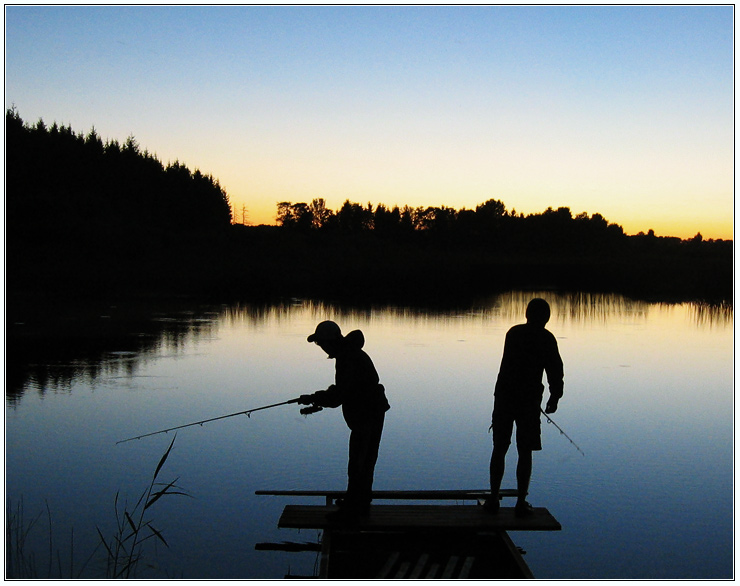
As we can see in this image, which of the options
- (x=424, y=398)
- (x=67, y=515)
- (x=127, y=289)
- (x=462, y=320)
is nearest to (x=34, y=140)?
(x=127, y=289)

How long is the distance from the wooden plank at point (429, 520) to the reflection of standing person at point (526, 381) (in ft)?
1.12

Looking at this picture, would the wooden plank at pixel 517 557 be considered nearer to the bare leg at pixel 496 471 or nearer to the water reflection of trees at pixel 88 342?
the bare leg at pixel 496 471

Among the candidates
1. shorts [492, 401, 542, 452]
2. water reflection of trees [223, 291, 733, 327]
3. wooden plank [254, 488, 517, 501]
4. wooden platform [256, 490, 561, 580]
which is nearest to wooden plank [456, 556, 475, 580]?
wooden platform [256, 490, 561, 580]

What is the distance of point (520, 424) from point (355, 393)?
123 cm

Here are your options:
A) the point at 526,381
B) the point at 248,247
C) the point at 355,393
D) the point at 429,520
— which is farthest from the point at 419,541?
the point at 248,247

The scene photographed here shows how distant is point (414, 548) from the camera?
604cm

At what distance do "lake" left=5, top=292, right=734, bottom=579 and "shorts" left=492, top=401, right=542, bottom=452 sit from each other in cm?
114

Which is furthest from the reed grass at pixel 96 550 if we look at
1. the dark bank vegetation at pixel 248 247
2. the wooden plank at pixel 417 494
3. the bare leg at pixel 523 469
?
the dark bank vegetation at pixel 248 247

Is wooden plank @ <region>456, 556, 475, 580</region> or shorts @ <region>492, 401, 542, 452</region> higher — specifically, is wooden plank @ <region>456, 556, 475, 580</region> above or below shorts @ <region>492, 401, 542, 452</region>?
below

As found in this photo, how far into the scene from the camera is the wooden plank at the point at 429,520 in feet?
20.2

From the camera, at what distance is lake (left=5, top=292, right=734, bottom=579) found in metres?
6.80

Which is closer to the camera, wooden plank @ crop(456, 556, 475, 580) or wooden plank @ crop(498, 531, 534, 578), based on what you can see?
wooden plank @ crop(498, 531, 534, 578)

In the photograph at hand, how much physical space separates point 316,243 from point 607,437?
182ft

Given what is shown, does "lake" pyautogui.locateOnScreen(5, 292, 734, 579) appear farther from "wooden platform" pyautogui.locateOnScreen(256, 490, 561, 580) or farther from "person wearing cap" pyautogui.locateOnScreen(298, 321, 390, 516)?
"person wearing cap" pyautogui.locateOnScreen(298, 321, 390, 516)
